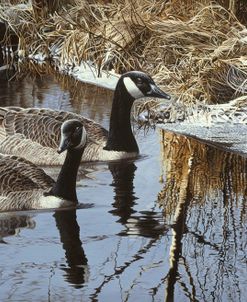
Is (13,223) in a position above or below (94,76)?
below

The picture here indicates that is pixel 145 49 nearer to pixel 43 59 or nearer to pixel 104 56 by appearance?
pixel 104 56

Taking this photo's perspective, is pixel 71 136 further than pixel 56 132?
No

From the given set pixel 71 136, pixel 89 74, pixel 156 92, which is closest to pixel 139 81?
pixel 156 92

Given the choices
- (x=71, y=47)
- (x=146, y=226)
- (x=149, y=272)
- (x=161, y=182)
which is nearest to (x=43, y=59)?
(x=71, y=47)

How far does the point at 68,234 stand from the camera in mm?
9023

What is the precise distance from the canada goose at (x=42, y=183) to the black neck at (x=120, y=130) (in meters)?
2.28

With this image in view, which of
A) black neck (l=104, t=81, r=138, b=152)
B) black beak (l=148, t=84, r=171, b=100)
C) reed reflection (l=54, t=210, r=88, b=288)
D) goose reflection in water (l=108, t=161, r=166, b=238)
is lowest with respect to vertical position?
reed reflection (l=54, t=210, r=88, b=288)

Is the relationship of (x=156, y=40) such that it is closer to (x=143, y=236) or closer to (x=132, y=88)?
(x=132, y=88)

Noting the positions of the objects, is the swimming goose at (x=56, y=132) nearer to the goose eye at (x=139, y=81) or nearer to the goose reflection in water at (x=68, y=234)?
the goose eye at (x=139, y=81)

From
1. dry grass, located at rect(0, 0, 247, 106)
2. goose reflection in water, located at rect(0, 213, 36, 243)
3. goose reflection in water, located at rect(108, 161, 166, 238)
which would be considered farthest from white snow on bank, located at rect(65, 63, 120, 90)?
goose reflection in water, located at rect(0, 213, 36, 243)

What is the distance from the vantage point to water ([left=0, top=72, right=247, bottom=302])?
763cm

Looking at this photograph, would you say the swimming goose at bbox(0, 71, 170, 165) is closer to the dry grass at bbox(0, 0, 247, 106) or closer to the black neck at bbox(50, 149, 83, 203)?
the dry grass at bbox(0, 0, 247, 106)

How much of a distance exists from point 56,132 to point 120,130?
0.77 m

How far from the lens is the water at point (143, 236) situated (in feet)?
25.0
